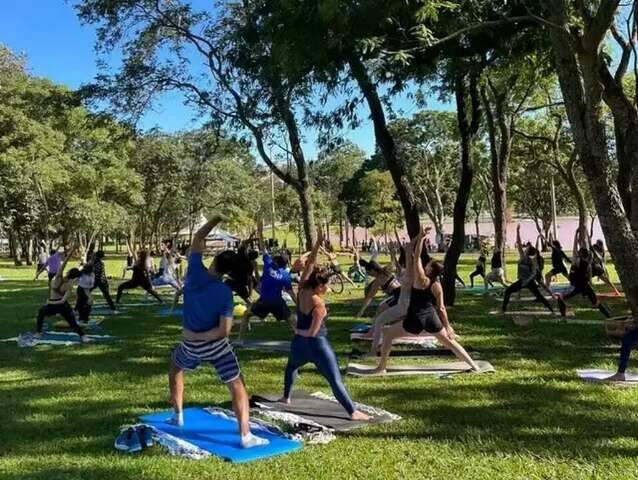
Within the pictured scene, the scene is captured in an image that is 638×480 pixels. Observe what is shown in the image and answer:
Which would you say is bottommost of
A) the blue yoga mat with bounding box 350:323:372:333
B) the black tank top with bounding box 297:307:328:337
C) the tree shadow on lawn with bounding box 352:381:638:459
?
the tree shadow on lawn with bounding box 352:381:638:459

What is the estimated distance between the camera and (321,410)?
6.94 meters

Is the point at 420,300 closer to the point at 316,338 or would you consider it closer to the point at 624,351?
the point at 316,338

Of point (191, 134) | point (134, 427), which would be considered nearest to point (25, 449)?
point (134, 427)

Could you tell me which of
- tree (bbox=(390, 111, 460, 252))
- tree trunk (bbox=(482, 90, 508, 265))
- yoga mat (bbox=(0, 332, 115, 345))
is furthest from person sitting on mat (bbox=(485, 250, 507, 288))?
tree (bbox=(390, 111, 460, 252))

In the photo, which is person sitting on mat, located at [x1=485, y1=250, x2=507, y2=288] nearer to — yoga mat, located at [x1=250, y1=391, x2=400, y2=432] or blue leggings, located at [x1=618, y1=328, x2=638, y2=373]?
blue leggings, located at [x1=618, y1=328, x2=638, y2=373]

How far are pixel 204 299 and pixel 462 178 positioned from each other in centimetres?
1083

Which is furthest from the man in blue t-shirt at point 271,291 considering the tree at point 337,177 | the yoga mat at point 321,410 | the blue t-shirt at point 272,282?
the tree at point 337,177

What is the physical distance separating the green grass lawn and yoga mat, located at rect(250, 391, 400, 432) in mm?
189

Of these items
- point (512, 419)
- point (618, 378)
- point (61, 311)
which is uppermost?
point (61, 311)

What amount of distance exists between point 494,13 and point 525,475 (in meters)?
9.31

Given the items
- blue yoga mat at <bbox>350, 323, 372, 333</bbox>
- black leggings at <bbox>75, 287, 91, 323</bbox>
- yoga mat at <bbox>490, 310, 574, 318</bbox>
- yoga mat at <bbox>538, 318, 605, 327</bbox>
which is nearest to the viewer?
blue yoga mat at <bbox>350, 323, 372, 333</bbox>

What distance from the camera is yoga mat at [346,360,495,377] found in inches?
341

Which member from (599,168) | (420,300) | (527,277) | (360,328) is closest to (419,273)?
(420,300)

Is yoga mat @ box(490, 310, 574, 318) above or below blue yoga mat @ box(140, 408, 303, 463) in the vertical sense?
above
